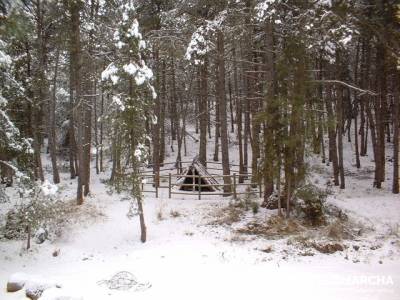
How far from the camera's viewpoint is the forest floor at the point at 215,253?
10586 mm

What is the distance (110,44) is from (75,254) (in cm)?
852

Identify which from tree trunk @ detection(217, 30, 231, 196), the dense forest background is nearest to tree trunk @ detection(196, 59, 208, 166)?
the dense forest background

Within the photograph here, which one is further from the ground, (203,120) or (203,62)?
(203,62)

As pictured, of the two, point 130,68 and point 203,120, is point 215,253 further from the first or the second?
point 203,120

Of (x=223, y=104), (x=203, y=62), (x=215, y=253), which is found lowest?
(x=215, y=253)

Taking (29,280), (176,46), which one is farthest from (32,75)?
(29,280)

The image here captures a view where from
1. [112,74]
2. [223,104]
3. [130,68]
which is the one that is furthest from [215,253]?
[223,104]

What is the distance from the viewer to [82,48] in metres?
18.5

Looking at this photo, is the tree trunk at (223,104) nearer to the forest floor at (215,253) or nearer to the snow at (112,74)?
the forest floor at (215,253)

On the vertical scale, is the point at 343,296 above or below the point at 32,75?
below

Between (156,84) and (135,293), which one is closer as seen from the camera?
(135,293)

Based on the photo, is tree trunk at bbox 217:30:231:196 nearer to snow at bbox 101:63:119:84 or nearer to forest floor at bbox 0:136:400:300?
forest floor at bbox 0:136:400:300

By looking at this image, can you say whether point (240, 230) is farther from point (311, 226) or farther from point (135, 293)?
point (135, 293)

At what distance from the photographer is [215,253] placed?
13086 mm
